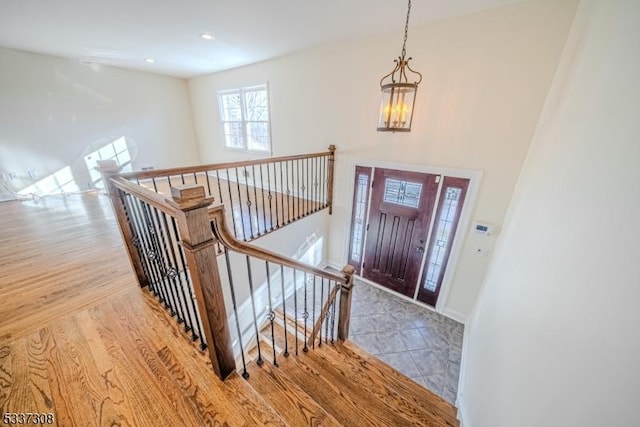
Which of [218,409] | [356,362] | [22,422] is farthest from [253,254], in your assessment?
[356,362]

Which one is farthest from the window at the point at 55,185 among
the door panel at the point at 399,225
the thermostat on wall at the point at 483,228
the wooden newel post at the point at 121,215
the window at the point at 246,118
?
the thermostat on wall at the point at 483,228

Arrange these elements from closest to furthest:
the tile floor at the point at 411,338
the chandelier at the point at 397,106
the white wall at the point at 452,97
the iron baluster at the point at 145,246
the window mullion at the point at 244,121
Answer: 1. the iron baluster at the point at 145,246
2. the chandelier at the point at 397,106
3. the white wall at the point at 452,97
4. the tile floor at the point at 411,338
5. the window mullion at the point at 244,121

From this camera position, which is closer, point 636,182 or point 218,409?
point 636,182

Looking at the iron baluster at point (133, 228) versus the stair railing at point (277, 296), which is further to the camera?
the iron baluster at point (133, 228)

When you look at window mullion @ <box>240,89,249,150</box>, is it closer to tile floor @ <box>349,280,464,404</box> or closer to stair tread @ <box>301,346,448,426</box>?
tile floor @ <box>349,280,464,404</box>

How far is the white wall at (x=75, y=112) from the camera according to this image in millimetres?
3664

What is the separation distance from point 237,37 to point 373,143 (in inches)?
90.1

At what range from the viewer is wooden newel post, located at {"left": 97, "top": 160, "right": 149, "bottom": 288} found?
55.0 inches

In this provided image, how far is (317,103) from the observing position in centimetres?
346

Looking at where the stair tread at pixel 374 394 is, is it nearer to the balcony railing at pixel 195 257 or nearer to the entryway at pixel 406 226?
the balcony railing at pixel 195 257

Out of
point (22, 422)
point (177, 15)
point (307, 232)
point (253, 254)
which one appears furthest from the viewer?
point (307, 232)

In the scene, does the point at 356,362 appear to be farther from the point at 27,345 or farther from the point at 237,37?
the point at 237,37

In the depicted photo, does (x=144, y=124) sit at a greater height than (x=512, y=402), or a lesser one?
greater

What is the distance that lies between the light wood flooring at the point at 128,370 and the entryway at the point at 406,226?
60.2 inches
